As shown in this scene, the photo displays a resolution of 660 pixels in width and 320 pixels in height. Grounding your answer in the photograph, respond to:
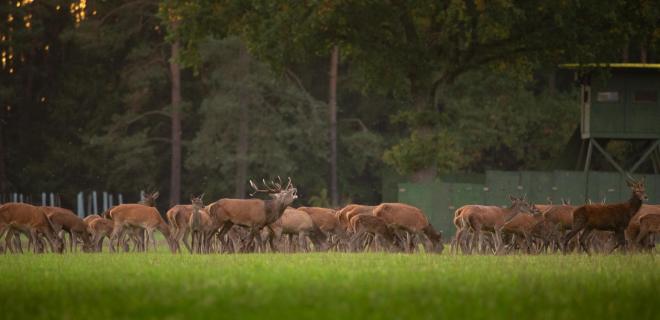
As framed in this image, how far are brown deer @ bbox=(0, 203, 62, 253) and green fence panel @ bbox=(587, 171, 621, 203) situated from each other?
790 inches

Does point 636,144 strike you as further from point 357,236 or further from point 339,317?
point 339,317

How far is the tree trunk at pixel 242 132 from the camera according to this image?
6394cm

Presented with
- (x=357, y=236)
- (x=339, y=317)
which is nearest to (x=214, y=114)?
(x=357, y=236)

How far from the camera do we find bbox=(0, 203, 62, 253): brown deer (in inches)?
1164

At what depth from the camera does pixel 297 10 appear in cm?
4303

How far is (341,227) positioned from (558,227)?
5.70 metres

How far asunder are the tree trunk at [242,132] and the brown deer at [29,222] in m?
33.2

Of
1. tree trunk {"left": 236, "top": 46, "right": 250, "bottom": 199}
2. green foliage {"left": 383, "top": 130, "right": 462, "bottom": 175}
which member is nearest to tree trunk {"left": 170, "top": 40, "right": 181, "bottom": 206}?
tree trunk {"left": 236, "top": 46, "right": 250, "bottom": 199}

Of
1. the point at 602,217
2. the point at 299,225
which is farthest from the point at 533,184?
the point at 602,217

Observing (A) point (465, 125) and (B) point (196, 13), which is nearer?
(B) point (196, 13)

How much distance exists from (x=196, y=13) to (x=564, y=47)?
12.0 meters

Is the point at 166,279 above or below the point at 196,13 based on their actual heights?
below

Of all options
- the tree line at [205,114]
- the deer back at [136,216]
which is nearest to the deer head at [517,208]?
the deer back at [136,216]

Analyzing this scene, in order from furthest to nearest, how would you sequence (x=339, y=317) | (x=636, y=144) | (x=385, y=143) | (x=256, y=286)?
Answer: (x=385, y=143)
(x=636, y=144)
(x=256, y=286)
(x=339, y=317)
